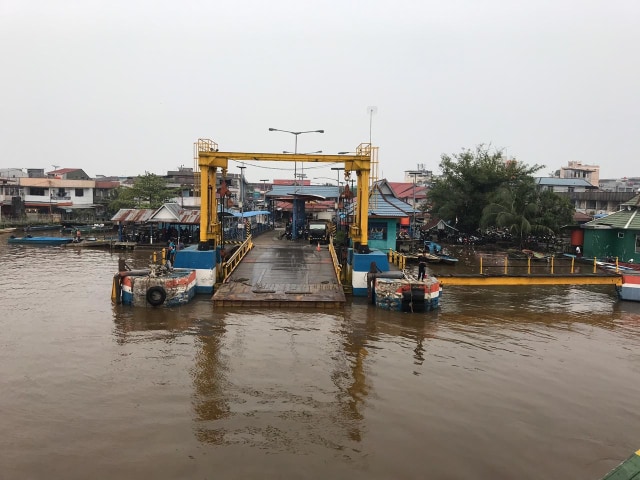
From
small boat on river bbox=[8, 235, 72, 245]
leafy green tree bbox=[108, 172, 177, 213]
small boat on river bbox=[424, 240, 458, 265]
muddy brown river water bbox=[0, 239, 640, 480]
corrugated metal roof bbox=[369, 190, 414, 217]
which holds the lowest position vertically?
muddy brown river water bbox=[0, 239, 640, 480]

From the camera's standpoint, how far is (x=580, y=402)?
10.9 metres

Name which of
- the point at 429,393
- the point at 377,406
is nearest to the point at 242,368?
the point at 377,406

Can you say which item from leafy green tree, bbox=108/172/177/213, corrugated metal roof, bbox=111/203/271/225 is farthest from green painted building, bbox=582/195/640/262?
leafy green tree, bbox=108/172/177/213

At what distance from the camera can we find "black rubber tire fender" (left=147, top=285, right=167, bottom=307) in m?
18.8

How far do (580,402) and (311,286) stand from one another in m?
11.6

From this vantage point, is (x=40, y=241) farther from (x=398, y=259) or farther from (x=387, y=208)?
(x=398, y=259)

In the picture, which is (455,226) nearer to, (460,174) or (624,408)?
(460,174)

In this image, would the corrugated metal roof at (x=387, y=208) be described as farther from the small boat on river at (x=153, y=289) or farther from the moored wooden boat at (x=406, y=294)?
the small boat on river at (x=153, y=289)

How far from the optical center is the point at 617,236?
3378 cm

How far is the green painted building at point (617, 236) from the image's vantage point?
32.5 meters

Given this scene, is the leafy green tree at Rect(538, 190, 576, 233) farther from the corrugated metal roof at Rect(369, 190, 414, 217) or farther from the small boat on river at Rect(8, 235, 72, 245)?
the small boat on river at Rect(8, 235, 72, 245)

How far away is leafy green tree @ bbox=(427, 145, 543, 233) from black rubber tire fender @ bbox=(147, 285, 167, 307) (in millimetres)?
35058

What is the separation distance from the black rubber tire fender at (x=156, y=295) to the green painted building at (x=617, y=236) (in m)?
29.8

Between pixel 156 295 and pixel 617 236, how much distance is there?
30.8m
